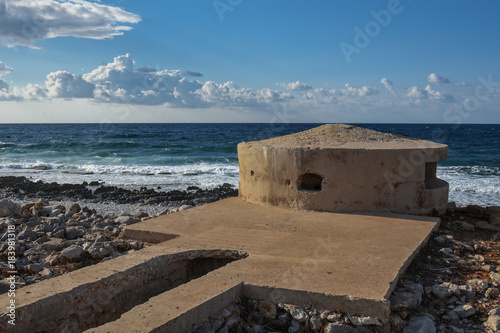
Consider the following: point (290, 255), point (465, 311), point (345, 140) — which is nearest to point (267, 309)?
point (290, 255)

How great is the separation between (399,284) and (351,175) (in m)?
2.41

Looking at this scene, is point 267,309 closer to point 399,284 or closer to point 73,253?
point 399,284

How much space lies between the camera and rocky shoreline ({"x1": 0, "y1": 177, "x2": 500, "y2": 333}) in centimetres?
376

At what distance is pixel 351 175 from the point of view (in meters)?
6.51

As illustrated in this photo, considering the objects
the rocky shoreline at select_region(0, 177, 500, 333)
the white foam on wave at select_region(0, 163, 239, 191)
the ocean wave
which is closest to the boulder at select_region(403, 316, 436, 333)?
the rocky shoreline at select_region(0, 177, 500, 333)

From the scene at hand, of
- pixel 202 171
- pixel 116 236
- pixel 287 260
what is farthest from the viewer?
pixel 202 171

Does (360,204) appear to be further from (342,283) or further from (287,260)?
(342,283)

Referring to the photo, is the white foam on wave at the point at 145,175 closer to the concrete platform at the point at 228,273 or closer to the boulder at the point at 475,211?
the boulder at the point at 475,211

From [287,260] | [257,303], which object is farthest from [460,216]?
[257,303]

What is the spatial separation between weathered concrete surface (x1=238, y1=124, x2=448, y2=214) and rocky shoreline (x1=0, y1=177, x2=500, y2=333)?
2.31 feet

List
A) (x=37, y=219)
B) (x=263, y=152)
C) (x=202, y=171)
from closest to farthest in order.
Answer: (x=263, y=152)
(x=37, y=219)
(x=202, y=171)

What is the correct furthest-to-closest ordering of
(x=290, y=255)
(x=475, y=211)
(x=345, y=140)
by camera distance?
1. (x=475, y=211)
2. (x=345, y=140)
3. (x=290, y=255)

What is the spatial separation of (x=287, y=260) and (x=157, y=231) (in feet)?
6.57

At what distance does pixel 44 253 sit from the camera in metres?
5.97
